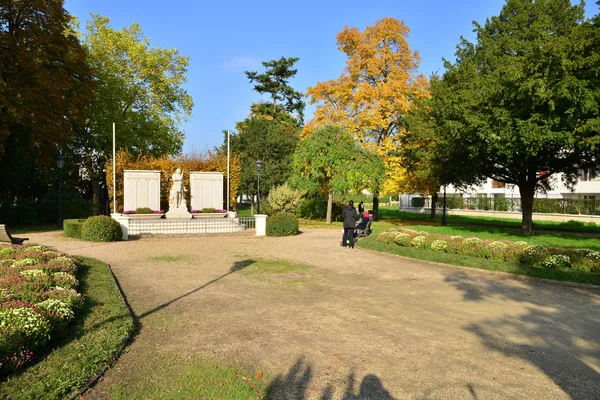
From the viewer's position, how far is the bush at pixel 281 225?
19422 mm

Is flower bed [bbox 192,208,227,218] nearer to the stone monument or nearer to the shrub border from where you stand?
the stone monument

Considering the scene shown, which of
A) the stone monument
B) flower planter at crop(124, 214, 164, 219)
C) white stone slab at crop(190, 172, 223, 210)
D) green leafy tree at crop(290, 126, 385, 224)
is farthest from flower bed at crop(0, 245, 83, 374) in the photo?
green leafy tree at crop(290, 126, 385, 224)

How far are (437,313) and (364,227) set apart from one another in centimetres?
1216

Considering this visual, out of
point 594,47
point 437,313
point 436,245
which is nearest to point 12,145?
point 436,245

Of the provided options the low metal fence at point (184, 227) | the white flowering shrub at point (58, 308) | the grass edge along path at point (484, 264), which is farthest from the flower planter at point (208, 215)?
the white flowering shrub at point (58, 308)

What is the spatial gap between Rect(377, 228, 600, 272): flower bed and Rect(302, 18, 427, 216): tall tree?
575 inches

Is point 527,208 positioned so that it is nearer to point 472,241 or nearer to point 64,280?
point 472,241

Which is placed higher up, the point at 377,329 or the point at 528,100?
the point at 528,100

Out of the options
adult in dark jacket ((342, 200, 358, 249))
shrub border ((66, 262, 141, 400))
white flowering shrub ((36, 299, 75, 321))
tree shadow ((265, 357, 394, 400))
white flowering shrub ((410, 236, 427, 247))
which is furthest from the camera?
adult in dark jacket ((342, 200, 358, 249))

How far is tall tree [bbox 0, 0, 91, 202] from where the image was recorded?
21328mm

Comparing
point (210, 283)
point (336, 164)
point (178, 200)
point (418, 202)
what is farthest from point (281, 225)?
point (418, 202)

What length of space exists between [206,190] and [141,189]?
13.7ft

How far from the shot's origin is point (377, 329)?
573 cm

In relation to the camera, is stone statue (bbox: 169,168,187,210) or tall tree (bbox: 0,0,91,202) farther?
stone statue (bbox: 169,168,187,210)
